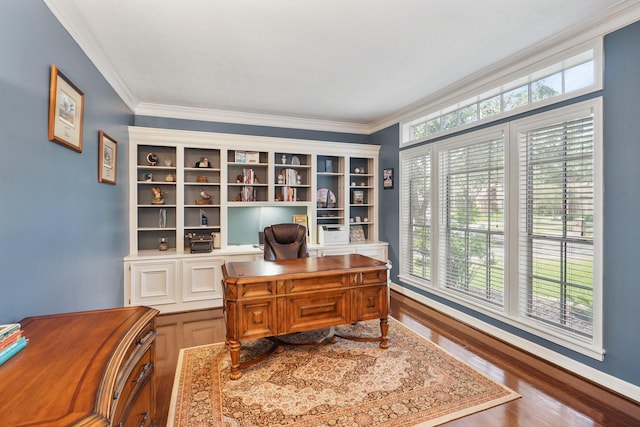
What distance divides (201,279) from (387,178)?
3140 millimetres

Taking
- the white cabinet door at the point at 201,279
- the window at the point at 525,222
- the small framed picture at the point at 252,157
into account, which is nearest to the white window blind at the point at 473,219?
the window at the point at 525,222

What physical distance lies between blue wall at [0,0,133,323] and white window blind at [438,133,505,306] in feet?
12.1

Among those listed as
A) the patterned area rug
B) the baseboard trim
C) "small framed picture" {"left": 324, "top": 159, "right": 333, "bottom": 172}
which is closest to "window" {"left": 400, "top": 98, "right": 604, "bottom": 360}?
the baseboard trim

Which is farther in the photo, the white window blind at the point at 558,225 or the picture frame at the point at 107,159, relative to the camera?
the picture frame at the point at 107,159

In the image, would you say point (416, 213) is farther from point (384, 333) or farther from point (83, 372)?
point (83, 372)

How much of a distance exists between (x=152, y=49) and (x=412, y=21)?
7.19ft

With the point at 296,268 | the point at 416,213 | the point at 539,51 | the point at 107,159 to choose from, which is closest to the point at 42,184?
the point at 107,159

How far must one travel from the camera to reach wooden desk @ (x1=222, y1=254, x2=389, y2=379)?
233 centimetres

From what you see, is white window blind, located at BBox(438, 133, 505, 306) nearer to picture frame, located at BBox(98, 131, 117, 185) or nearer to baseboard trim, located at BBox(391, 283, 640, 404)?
baseboard trim, located at BBox(391, 283, 640, 404)

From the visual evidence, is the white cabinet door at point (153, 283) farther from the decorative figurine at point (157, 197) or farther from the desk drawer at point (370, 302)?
the desk drawer at point (370, 302)

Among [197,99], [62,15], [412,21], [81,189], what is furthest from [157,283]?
[412,21]

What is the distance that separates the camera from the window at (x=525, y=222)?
2.37 metres

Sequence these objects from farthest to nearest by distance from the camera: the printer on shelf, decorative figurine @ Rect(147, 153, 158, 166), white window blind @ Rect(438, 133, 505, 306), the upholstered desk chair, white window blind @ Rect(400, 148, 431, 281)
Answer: the printer on shelf
white window blind @ Rect(400, 148, 431, 281)
decorative figurine @ Rect(147, 153, 158, 166)
the upholstered desk chair
white window blind @ Rect(438, 133, 505, 306)

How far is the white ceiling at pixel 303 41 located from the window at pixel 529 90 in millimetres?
251
